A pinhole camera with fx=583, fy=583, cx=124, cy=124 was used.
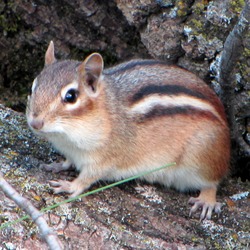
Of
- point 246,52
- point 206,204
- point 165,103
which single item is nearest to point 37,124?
point 165,103

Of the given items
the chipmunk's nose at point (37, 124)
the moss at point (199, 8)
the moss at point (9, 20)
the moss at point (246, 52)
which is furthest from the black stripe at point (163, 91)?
the moss at point (9, 20)

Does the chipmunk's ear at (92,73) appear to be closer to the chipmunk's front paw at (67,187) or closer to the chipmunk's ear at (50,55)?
the chipmunk's ear at (50,55)

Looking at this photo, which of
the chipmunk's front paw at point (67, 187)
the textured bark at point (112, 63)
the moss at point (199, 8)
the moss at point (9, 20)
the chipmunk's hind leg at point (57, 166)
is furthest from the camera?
the moss at point (9, 20)

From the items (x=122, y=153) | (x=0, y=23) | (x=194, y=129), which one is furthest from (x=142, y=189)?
(x=0, y=23)

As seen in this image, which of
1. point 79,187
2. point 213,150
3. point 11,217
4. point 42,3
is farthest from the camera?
point 42,3

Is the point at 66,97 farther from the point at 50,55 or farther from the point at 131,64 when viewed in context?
the point at 131,64

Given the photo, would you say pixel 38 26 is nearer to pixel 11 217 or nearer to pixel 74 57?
pixel 74 57

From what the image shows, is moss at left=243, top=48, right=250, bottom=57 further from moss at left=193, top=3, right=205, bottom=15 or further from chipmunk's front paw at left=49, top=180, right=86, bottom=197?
chipmunk's front paw at left=49, top=180, right=86, bottom=197
